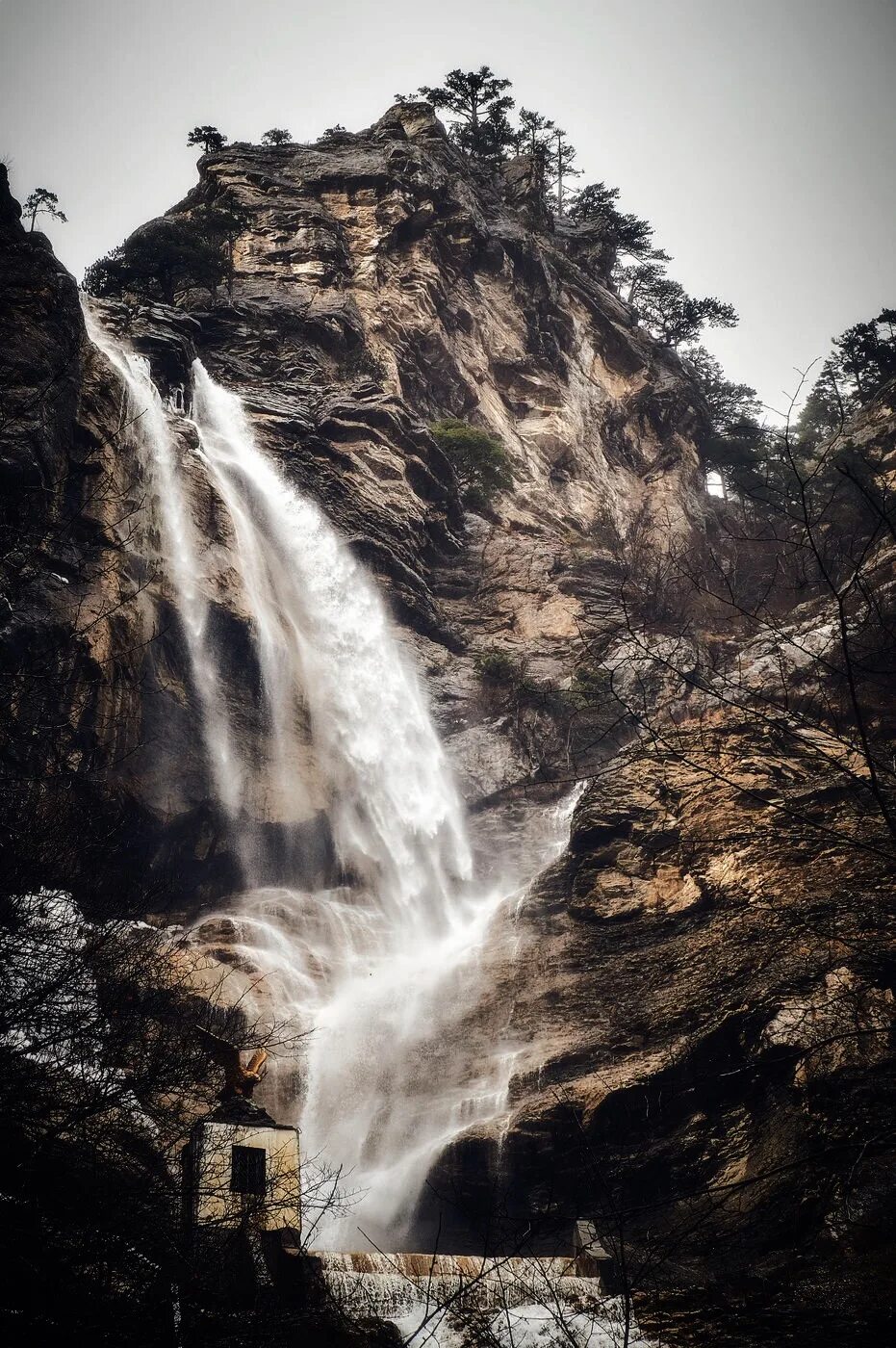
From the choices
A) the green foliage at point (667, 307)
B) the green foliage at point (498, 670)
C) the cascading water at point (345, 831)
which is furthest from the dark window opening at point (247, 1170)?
the green foliage at point (667, 307)

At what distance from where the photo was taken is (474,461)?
37.8 m

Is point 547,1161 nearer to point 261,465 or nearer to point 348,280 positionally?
point 261,465

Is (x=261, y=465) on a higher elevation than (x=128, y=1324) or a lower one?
higher

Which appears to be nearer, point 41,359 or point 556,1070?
point 556,1070

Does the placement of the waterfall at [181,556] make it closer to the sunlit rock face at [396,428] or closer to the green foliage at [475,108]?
the sunlit rock face at [396,428]

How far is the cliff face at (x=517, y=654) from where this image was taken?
12.5 meters

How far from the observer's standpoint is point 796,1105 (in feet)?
41.4

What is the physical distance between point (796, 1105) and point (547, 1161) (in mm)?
3931

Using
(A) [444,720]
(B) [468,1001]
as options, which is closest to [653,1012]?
(B) [468,1001]

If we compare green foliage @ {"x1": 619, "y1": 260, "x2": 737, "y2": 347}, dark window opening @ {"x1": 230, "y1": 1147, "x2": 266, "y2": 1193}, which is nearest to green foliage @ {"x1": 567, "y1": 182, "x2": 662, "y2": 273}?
green foliage @ {"x1": 619, "y1": 260, "x2": 737, "y2": 347}

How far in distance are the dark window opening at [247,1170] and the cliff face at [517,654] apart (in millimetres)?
4021

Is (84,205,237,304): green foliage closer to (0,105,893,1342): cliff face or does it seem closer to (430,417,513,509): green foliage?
(0,105,893,1342): cliff face

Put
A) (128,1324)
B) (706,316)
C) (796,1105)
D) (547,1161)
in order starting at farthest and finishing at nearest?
(706,316) → (547,1161) → (796,1105) → (128,1324)

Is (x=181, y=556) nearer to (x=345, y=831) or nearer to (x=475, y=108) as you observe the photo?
(x=345, y=831)
